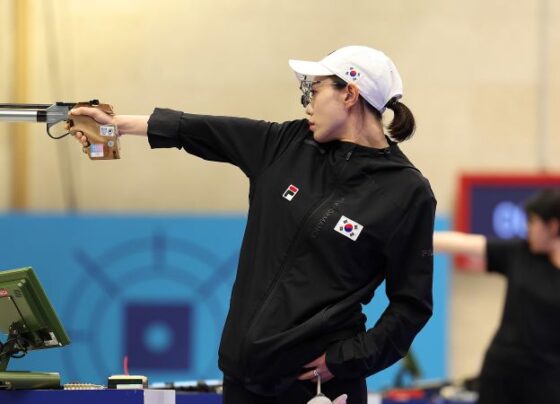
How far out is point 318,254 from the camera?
9.46 ft

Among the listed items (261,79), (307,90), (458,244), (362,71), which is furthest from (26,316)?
(261,79)

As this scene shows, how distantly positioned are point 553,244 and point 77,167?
15.6ft

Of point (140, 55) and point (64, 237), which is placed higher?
point (140, 55)

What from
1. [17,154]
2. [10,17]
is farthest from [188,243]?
[10,17]

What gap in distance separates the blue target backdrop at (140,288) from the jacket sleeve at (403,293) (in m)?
4.39

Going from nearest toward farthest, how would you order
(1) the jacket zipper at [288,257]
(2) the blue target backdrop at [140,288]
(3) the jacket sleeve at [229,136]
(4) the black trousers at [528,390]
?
(1) the jacket zipper at [288,257]
(3) the jacket sleeve at [229,136]
(4) the black trousers at [528,390]
(2) the blue target backdrop at [140,288]

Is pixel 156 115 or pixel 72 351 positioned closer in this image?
pixel 156 115

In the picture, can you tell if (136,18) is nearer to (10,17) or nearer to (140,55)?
(140,55)

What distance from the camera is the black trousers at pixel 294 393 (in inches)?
113

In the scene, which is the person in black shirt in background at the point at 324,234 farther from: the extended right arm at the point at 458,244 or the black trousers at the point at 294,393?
the extended right arm at the point at 458,244

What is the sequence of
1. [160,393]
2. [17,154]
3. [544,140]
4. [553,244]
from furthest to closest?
[544,140] < [17,154] < [553,244] < [160,393]

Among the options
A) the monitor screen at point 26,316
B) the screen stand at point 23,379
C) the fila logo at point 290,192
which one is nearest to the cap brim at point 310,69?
the fila logo at point 290,192

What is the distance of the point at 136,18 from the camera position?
8211mm

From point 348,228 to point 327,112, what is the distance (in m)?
0.33
